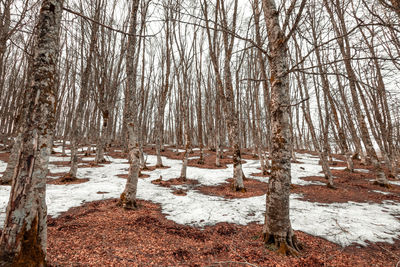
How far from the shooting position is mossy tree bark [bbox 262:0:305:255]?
297 centimetres

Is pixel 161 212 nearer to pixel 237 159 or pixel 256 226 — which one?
pixel 256 226

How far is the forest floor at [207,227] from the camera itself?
273 cm

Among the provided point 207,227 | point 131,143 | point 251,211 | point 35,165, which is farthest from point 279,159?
point 131,143

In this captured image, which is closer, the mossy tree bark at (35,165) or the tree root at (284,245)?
the mossy tree bark at (35,165)

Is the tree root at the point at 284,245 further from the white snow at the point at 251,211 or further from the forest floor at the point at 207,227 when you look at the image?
the white snow at the point at 251,211

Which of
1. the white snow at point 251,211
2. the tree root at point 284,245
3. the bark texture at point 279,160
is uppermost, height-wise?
the bark texture at point 279,160

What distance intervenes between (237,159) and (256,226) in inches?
140

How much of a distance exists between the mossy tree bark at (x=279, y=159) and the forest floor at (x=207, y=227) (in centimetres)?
26

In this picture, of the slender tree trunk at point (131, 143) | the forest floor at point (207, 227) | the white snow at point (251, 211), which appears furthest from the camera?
the slender tree trunk at point (131, 143)

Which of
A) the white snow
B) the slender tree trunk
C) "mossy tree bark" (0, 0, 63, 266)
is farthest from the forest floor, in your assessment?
"mossy tree bark" (0, 0, 63, 266)

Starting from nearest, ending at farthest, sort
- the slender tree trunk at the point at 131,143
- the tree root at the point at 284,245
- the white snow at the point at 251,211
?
the tree root at the point at 284,245 < the white snow at the point at 251,211 < the slender tree trunk at the point at 131,143

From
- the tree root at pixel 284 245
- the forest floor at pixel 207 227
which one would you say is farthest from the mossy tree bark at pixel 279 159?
the forest floor at pixel 207 227

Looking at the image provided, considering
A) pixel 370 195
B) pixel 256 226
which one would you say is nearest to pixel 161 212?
pixel 256 226

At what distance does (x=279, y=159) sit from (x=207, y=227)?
7.71 feet
